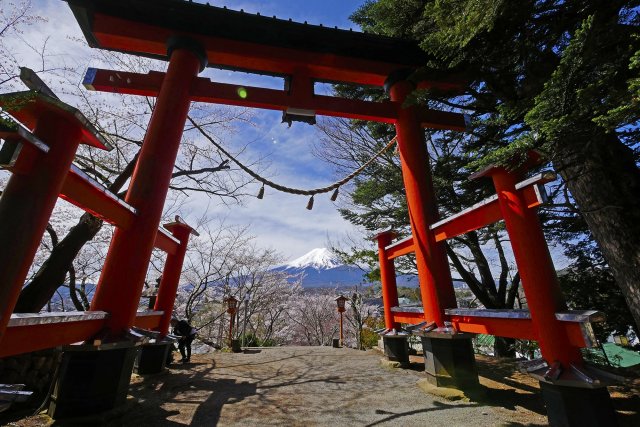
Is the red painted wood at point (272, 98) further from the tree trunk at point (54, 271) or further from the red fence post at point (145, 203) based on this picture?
the tree trunk at point (54, 271)

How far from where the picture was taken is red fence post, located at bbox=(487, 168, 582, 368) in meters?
2.23

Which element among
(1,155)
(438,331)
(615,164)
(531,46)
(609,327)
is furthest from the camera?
(609,327)

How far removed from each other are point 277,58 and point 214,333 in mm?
25595

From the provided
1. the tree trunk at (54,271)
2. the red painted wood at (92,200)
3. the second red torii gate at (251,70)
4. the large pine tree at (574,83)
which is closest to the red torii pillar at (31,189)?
the red painted wood at (92,200)

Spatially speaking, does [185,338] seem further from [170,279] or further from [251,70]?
[251,70]

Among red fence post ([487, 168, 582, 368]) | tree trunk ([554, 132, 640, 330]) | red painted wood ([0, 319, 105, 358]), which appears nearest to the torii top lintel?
tree trunk ([554, 132, 640, 330])

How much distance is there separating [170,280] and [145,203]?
2.18 m

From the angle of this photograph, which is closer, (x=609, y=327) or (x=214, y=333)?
(x=609, y=327)

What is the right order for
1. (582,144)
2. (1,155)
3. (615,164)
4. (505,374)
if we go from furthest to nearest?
(505,374)
(615,164)
(582,144)
(1,155)

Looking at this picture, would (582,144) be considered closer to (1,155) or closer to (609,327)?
(1,155)

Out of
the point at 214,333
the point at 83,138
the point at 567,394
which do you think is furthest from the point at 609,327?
the point at 214,333

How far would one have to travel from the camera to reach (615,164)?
10.1ft

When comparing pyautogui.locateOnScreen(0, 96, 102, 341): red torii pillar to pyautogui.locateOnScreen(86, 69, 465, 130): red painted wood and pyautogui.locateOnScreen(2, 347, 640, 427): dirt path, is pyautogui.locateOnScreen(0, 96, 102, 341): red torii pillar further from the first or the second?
pyautogui.locateOnScreen(86, 69, 465, 130): red painted wood

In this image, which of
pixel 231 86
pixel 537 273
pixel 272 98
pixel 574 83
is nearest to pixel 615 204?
pixel 537 273
